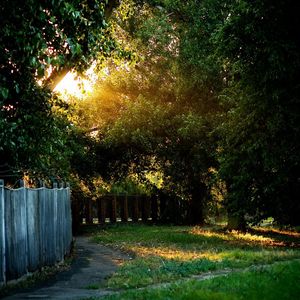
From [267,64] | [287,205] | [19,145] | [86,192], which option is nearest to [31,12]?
[19,145]

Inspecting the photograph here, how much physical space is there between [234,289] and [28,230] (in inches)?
197

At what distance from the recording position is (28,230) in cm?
1233

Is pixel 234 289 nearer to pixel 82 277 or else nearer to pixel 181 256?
pixel 82 277

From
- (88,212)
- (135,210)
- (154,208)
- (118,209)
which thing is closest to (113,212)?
(118,209)

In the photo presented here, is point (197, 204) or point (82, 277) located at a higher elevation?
point (197, 204)

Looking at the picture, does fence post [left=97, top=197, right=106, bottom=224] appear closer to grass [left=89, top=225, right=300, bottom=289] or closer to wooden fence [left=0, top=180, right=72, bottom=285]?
grass [left=89, top=225, right=300, bottom=289]

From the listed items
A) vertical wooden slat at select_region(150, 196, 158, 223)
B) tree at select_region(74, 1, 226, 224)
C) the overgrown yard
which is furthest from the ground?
vertical wooden slat at select_region(150, 196, 158, 223)

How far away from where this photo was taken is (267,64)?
18.7 metres

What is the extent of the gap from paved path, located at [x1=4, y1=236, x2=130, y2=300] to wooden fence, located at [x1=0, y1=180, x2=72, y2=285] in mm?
628

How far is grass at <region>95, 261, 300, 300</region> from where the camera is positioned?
354 inches

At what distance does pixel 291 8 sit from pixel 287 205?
680 cm

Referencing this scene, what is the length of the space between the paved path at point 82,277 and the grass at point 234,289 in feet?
4.00

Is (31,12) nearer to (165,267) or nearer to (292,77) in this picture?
(165,267)

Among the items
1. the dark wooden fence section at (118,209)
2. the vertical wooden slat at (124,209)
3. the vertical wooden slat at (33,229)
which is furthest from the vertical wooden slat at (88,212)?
the vertical wooden slat at (33,229)
